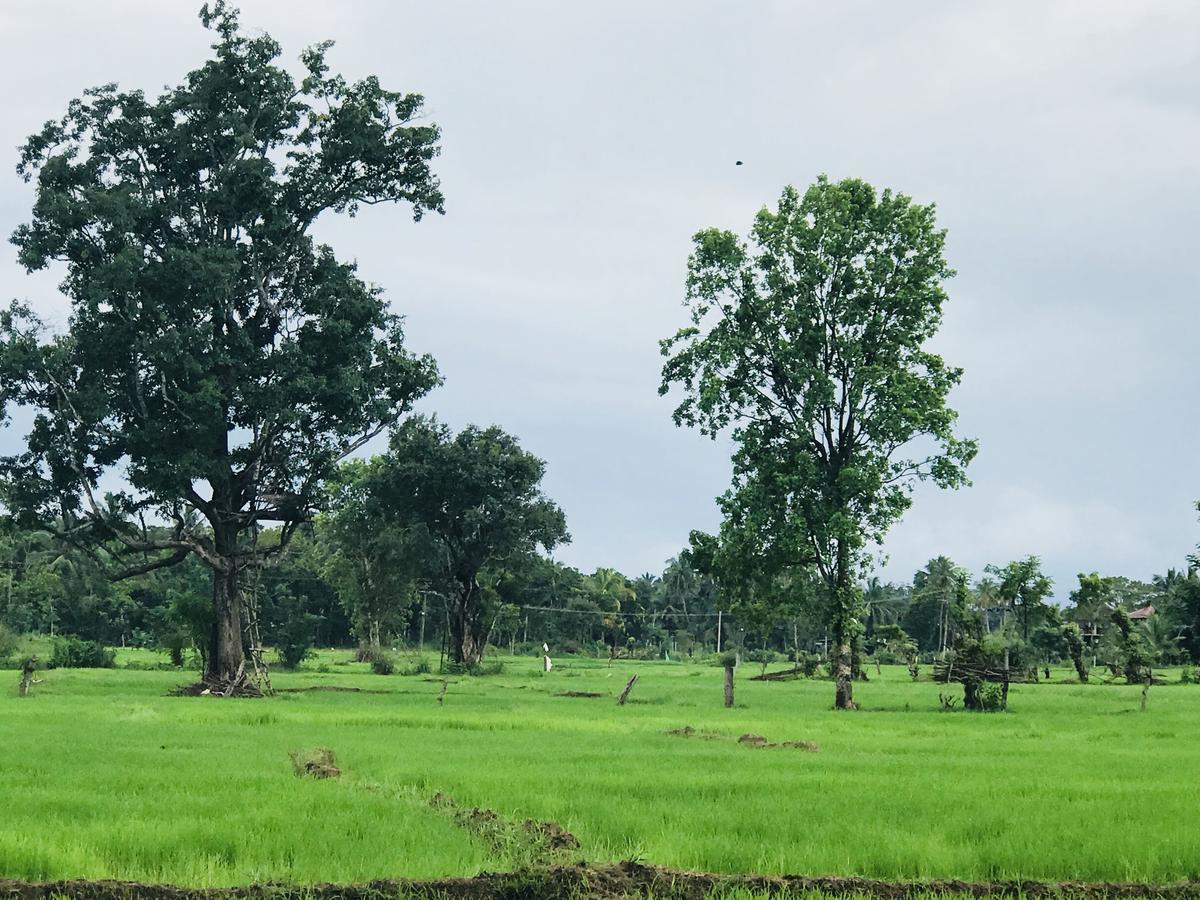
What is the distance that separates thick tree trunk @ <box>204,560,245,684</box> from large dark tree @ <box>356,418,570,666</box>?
2522cm

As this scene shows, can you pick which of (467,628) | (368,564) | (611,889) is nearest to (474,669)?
(467,628)

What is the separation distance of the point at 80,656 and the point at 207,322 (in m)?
27.9

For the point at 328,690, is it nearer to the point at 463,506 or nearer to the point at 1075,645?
the point at 463,506

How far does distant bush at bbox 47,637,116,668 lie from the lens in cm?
6353

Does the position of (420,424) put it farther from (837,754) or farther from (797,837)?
(797,837)

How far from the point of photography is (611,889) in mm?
10758

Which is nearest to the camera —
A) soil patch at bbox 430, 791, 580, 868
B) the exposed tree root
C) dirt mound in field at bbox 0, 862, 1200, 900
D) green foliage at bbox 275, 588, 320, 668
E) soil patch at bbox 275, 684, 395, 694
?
dirt mound in field at bbox 0, 862, 1200, 900

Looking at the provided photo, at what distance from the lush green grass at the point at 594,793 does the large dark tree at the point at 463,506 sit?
3940 cm

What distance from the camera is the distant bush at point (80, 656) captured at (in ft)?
208

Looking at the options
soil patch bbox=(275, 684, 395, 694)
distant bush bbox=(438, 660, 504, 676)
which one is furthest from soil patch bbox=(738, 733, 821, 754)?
distant bush bbox=(438, 660, 504, 676)

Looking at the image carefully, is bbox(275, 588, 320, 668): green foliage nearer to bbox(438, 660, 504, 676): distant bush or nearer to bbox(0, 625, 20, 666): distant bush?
bbox(438, 660, 504, 676): distant bush

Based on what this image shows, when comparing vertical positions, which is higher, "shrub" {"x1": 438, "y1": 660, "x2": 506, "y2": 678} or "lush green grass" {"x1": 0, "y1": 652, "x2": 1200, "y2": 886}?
"lush green grass" {"x1": 0, "y1": 652, "x2": 1200, "y2": 886}

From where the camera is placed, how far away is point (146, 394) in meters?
44.2

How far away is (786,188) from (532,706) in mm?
20402
